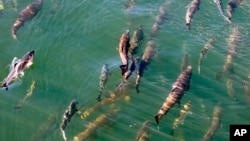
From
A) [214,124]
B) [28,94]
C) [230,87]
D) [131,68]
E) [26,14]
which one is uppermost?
[26,14]

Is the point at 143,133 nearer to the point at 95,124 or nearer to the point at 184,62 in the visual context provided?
the point at 95,124

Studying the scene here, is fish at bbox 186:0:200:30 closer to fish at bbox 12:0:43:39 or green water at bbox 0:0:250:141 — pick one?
green water at bbox 0:0:250:141

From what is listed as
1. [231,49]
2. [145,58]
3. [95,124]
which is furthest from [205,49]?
[95,124]

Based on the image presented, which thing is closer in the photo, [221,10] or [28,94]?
[28,94]

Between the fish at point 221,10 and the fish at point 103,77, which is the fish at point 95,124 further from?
the fish at point 221,10

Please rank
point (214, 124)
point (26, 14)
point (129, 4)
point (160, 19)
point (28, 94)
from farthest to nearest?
point (129, 4), point (160, 19), point (26, 14), point (28, 94), point (214, 124)

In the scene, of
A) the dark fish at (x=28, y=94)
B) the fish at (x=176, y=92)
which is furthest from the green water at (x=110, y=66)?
the fish at (x=176, y=92)
